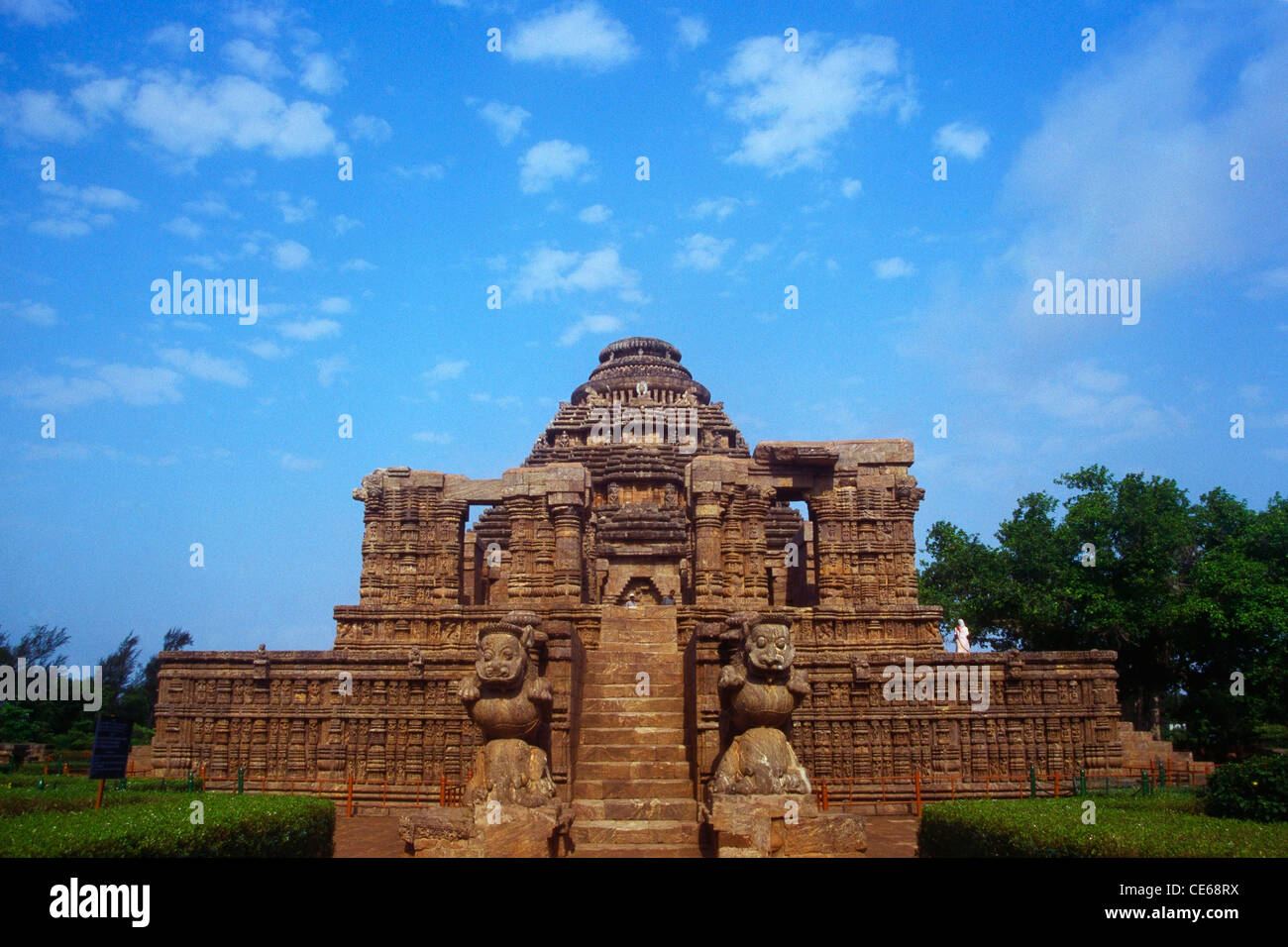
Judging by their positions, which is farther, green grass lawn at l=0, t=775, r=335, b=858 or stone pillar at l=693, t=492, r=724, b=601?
stone pillar at l=693, t=492, r=724, b=601

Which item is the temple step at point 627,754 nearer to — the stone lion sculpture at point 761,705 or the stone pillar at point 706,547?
the stone lion sculpture at point 761,705

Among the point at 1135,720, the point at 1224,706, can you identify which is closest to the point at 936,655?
the point at 1224,706

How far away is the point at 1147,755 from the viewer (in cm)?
1575

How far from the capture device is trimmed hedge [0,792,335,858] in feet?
19.9

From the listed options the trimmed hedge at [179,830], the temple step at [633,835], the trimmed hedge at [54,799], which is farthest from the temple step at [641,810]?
the trimmed hedge at [54,799]

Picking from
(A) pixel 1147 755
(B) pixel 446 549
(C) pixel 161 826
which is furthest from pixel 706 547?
(C) pixel 161 826

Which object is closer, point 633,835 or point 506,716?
point 506,716

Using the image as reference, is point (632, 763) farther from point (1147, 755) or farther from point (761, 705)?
point (1147, 755)

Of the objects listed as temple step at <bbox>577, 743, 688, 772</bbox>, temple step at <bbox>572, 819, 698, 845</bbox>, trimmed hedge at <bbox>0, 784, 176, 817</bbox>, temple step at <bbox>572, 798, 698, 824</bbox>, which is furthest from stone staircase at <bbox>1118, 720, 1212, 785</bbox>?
trimmed hedge at <bbox>0, 784, 176, 817</bbox>

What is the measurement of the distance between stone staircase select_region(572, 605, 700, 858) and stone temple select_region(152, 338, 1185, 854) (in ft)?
0.09

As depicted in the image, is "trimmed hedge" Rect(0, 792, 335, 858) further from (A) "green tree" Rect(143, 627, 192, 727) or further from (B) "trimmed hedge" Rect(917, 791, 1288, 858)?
(A) "green tree" Rect(143, 627, 192, 727)

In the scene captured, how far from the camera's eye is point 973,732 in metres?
15.0

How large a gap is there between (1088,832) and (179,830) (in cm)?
667

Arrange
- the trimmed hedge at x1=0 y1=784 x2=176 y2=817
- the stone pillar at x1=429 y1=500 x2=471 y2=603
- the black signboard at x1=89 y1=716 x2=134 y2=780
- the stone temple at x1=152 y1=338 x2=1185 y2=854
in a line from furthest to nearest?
the stone pillar at x1=429 y1=500 x2=471 y2=603, the black signboard at x1=89 y1=716 x2=134 y2=780, the stone temple at x1=152 y1=338 x2=1185 y2=854, the trimmed hedge at x1=0 y1=784 x2=176 y2=817
